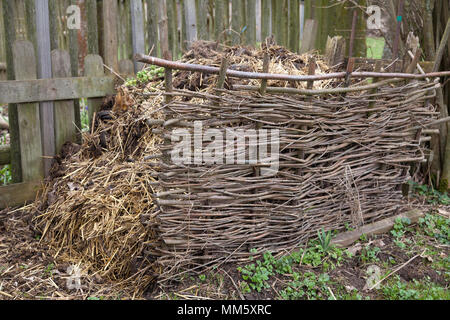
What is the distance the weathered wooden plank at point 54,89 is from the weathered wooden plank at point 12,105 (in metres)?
0.15

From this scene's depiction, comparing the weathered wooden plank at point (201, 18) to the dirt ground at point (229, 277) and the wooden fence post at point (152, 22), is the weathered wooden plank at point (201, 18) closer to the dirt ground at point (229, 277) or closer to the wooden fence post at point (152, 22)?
the wooden fence post at point (152, 22)

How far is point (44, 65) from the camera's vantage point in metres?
3.95

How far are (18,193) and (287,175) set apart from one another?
7.79 ft

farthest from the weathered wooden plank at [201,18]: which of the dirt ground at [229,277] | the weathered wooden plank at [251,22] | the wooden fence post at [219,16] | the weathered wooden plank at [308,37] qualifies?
the dirt ground at [229,277]

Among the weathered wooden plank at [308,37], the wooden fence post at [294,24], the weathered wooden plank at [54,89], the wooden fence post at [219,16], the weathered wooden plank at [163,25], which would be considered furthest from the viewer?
the wooden fence post at [294,24]

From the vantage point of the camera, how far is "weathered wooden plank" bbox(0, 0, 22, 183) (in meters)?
3.85

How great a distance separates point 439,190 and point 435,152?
1.40 ft

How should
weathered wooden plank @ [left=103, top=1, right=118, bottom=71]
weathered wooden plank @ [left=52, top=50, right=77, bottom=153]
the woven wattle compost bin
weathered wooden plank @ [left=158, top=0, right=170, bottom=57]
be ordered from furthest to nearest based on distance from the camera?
weathered wooden plank @ [left=158, top=0, right=170, bottom=57], weathered wooden plank @ [left=103, top=1, right=118, bottom=71], weathered wooden plank @ [left=52, top=50, right=77, bottom=153], the woven wattle compost bin

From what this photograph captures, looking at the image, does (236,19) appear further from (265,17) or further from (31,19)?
(31,19)

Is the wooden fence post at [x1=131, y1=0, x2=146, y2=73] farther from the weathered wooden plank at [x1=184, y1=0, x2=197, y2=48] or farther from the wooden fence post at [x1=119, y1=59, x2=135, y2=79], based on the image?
the weathered wooden plank at [x1=184, y1=0, x2=197, y2=48]

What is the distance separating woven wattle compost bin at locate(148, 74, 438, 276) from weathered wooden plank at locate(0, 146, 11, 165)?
69.2 inches

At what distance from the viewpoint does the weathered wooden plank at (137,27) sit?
464 cm

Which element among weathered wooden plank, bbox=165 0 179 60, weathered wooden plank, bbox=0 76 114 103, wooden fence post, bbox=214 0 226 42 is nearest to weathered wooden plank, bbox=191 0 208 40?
wooden fence post, bbox=214 0 226 42

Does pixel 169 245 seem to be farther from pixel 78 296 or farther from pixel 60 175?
pixel 60 175
